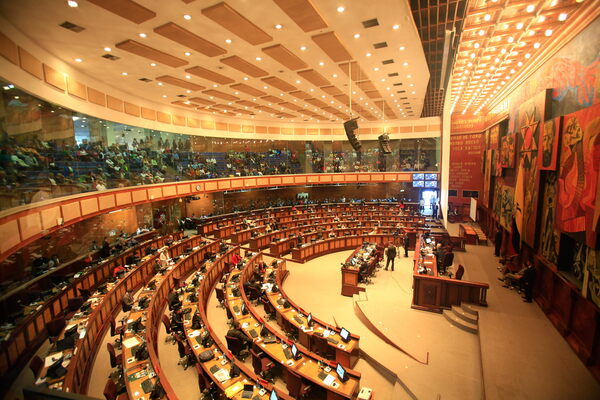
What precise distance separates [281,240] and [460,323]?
9546mm

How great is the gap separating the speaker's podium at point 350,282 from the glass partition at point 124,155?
30.3ft

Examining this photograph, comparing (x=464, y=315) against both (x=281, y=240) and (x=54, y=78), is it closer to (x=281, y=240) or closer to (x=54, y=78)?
(x=281, y=240)

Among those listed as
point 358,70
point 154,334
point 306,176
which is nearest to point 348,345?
point 154,334

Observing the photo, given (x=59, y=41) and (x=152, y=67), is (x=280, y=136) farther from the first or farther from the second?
(x=59, y=41)

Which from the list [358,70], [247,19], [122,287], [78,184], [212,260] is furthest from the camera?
[212,260]

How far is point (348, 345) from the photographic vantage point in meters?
6.82

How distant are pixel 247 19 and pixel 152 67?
14.6ft

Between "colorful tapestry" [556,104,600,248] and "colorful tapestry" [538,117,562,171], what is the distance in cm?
22

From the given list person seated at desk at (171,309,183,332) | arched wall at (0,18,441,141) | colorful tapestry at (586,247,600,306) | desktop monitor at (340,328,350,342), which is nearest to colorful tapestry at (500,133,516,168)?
colorful tapestry at (586,247,600,306)

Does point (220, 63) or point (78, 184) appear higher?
point (220, 63)

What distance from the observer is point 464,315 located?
7.96 metres

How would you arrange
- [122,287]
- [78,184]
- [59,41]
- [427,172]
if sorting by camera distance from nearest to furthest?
[59,41]
[78,184]
[122,287]
[427,172]

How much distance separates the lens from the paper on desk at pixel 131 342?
6504 millimetres

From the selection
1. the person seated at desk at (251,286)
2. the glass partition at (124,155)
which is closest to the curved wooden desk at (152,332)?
the person seated at desk at (251,286)
